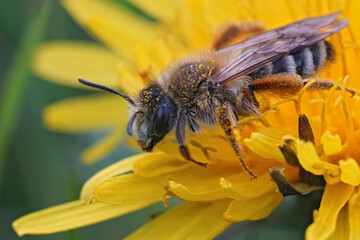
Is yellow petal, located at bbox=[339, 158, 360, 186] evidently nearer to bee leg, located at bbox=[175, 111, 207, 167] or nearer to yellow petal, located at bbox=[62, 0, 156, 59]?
bee leg, located at bbox=[175, 111, 207, 167]

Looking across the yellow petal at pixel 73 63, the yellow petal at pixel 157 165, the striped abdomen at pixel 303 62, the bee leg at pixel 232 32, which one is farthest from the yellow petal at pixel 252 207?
the yellow petal at pixel 73 63

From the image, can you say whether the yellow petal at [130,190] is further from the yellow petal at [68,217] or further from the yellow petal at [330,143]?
the yellow petal at [330,143]

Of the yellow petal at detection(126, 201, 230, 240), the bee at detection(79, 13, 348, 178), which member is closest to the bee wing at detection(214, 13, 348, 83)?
the bee at detection(79, 13, 348, 178)

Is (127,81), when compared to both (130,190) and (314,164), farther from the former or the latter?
(314,164)

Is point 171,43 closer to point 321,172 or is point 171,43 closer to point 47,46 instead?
point 47,46

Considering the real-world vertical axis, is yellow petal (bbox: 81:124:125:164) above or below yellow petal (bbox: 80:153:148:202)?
below
